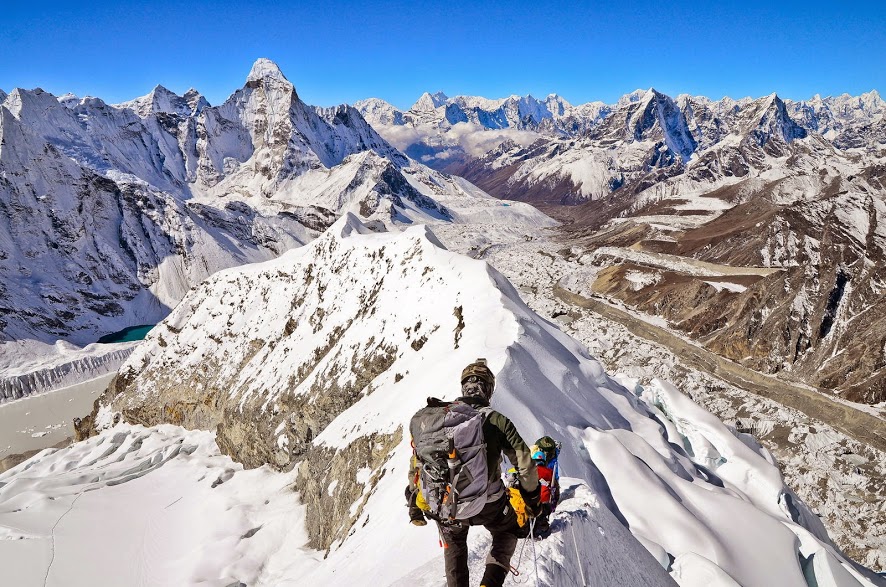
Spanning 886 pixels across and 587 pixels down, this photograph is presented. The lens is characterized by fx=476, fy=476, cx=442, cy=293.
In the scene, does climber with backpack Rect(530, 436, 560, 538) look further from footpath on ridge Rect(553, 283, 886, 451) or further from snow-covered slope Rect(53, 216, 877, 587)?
footpath on ridge Rect(553, 283, 886, 451)

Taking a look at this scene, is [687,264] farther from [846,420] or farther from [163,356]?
[163,356]

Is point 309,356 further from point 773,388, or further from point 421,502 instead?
point 773,388

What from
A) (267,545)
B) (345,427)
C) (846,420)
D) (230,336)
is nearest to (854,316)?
(846,420)

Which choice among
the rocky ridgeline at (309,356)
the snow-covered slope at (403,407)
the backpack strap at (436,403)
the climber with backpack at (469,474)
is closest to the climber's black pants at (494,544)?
the climber with backpack at (469,474)

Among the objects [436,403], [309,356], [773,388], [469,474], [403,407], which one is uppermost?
[436,403]

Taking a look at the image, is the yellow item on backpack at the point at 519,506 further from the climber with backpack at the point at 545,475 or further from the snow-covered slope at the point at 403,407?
the snow-covered slope at the point at 403,407

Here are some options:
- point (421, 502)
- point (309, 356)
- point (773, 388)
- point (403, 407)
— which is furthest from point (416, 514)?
point (773, 388)

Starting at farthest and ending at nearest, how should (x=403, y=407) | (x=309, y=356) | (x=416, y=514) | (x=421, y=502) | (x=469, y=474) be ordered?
(x=309, y=356) → (x=403, y=407) → (x=416, y=514) → (x=421, y=502) → (x=469, y=474)

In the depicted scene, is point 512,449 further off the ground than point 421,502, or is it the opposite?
point 512,449
